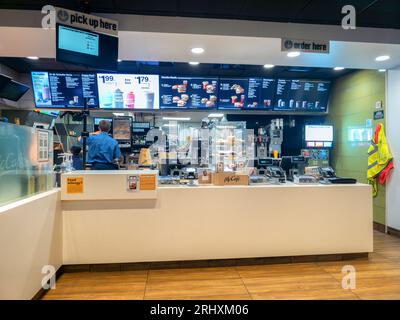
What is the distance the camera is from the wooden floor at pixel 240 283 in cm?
240

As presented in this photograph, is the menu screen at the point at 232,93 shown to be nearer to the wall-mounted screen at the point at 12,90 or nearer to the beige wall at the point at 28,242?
the wall-mounted screen at the point at 12,90

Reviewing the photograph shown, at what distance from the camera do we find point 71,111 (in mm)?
4953

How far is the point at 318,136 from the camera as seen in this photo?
5531 mm

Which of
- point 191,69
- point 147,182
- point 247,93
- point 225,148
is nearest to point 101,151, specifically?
point 147,182

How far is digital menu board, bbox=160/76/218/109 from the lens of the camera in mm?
4996

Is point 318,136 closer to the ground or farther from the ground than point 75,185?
farther from the ground

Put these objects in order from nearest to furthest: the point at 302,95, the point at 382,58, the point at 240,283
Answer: the point at 240,283 < the point at 382,58 < the point at 302,95

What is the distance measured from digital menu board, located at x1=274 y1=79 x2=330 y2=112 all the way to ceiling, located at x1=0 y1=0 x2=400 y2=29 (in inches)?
80.8

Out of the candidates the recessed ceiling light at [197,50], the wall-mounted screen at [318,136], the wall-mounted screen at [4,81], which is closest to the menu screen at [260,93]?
the wall-mounted screen at [318,136]

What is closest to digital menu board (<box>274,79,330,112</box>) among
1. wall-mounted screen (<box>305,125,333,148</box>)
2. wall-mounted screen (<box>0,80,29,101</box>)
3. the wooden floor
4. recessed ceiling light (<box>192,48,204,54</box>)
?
wall-mounted screen (<box>305,125,333,148</box>)

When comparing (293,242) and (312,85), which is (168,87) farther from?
(293,242)

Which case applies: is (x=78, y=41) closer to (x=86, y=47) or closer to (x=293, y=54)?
(x=86, y=47)

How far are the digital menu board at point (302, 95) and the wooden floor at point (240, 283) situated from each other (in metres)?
3.24

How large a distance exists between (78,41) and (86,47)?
9 cm
